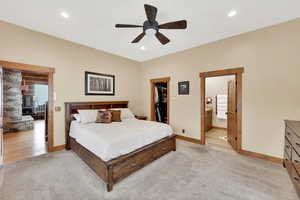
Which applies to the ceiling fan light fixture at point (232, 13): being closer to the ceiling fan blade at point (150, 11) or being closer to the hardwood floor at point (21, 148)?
the ceiling fan blade at point (150, 11)

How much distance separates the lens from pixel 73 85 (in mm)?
3631

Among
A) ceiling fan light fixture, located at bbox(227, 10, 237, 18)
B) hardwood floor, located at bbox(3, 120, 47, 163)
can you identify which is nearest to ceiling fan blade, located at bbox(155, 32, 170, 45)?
ceiling fan light fixture, located at bbox(227, 10, 237, 18)

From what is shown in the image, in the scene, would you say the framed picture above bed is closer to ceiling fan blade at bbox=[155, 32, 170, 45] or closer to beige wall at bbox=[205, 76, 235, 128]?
ceiling fan blade at bbox=[155, 32, 170, 45]

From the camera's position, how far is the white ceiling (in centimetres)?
217

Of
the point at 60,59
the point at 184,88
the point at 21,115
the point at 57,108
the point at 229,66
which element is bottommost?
the point at 21,115

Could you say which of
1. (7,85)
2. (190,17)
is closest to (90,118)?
(190,17)

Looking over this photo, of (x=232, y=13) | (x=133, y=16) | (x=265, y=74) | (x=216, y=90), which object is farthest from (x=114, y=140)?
(x=216, y=90)

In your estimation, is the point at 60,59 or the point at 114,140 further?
the point at 60,59

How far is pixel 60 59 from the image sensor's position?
11.1 ft

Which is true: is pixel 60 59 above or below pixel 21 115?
above

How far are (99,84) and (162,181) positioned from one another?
3.35 meters

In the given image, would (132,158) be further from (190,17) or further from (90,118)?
(190,17)

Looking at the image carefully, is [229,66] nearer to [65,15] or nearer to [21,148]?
[65,15]

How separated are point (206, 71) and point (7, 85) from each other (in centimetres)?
744
